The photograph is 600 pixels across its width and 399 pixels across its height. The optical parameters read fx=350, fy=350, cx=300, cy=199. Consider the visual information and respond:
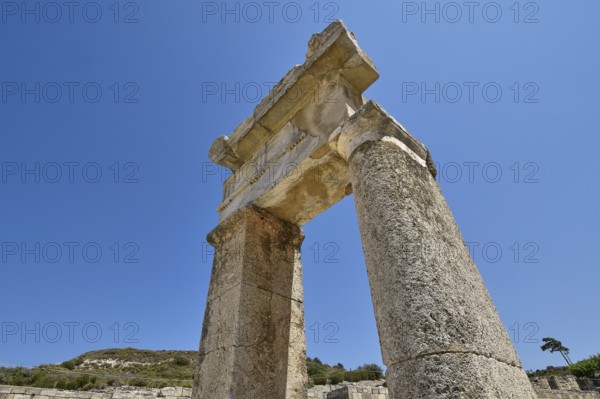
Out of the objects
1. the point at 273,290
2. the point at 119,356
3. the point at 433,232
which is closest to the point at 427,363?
the point at 433,232

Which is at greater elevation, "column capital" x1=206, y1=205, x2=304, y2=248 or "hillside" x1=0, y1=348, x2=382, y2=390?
"hillside" x1=0, y1=348, x2=382, y2=390

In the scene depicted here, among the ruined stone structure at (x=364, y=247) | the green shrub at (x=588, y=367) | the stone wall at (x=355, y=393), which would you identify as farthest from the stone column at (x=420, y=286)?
the green shrub at (x=588, y=367)

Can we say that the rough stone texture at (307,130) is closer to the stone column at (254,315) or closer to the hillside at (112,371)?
the stone column at (254,315)

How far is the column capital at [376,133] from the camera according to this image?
3.34 m

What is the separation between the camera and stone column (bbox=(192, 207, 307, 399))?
3.57 metres

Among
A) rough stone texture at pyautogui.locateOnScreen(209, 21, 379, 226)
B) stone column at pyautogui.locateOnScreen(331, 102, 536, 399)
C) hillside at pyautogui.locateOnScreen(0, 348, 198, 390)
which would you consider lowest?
stone column at pyautogui.locateOnScreen(331, 102, 536, 399)

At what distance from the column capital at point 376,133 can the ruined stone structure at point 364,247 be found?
0.5 inches

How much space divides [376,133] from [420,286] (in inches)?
62.3

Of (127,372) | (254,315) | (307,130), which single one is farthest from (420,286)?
(127,372)

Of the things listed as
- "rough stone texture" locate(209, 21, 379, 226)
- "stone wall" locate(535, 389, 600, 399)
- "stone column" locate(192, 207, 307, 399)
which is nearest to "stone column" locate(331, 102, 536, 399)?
"rough stone texture" locate(209, 21, 379, 226)

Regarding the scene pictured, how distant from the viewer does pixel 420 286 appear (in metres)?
2.30

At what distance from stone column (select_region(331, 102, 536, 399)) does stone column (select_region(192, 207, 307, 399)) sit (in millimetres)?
1736

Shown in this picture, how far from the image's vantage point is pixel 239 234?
4559 mm

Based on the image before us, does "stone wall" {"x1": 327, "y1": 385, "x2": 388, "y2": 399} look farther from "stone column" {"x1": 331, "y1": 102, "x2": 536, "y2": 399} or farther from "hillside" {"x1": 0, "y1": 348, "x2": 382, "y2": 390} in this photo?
"hillside" {"x1": 0, "y1": 348, "x2": 382, "y2": 390}
